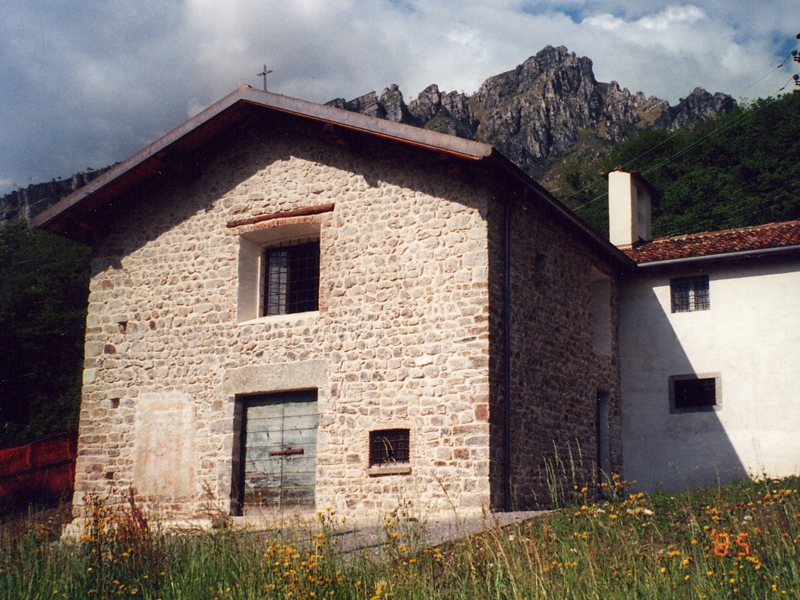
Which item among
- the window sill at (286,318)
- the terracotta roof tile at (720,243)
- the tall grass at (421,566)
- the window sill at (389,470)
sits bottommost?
the tall grass at (421,566)

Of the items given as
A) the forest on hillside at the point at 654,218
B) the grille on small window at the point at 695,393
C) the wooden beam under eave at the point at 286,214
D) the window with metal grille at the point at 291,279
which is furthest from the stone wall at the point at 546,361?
the forest on hillside at the point at 654,218

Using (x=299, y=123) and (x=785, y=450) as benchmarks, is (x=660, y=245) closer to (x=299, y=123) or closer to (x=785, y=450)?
(x=785, y=450)

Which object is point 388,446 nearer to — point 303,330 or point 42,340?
point 303,330

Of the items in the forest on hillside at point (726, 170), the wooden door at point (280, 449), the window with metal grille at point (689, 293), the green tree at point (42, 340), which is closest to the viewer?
the wooden door at point (280, 449)

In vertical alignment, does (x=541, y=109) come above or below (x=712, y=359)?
above

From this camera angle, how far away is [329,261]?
12805 millimetres

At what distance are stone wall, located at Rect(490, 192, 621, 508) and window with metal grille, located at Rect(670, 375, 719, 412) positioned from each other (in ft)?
3.96

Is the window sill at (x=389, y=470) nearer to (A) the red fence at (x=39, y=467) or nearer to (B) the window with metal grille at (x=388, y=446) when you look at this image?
(B) the window with metal grille at (x=388, y=446)

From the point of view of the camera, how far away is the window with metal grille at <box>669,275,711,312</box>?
16.5m

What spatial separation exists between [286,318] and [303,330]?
0.39 m

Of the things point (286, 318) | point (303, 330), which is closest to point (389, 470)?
point (303, 330)

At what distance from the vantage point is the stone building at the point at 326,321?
1164cm

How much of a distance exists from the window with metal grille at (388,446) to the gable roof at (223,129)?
3.74 meters

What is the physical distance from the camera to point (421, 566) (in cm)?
644
